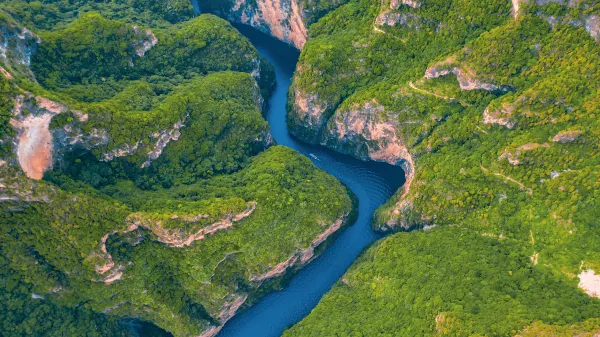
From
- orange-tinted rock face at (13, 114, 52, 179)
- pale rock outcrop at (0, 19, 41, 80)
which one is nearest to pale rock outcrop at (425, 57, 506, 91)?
orange-tinted rock face at (13, 114, 52, 179)

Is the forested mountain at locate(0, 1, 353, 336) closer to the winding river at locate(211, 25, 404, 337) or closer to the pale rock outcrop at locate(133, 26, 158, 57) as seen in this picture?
the pale rock outcrop at locate(133, 26, 158, 57)

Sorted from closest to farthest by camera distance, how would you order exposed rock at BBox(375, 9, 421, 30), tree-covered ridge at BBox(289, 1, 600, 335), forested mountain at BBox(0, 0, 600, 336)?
forested mountain at BBox(0, 0, 600, 336) → tree-covered ridge at BBox(289, 1, 600, 335) → exposed rock at BBox(375, 9, 421, 30)

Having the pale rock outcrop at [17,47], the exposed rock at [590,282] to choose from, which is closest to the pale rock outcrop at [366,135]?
the exposed rock at [590,282]

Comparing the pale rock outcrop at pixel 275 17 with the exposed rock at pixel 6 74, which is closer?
the exposed rock at pixel 6 74

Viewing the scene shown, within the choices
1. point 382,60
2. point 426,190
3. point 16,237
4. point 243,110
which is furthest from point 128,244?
point 382,60

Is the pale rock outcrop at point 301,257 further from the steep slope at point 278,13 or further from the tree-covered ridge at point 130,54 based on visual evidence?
the steep slope at point 278,13

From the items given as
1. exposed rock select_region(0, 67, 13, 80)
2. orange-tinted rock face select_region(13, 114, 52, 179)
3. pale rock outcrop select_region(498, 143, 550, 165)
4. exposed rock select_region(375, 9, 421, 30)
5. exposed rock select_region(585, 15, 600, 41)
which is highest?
exposed rock select_region(585, 15, 600, 41)

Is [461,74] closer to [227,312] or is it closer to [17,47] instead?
[227,312]
